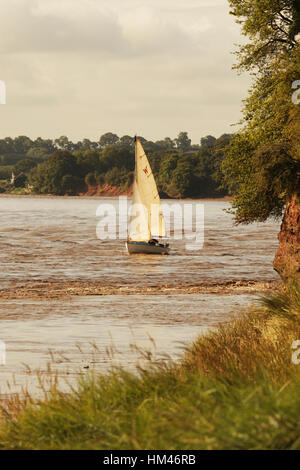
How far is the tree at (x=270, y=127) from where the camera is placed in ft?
90.7

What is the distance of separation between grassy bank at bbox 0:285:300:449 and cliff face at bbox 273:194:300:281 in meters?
18.4

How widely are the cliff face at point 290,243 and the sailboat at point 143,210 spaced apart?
24485mm

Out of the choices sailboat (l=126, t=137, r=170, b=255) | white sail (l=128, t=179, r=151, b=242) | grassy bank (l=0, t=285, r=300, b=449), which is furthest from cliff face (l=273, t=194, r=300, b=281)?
white sail (l=128, t=179, r=151, b=242)

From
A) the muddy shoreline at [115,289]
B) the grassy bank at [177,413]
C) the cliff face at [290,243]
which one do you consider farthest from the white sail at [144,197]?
the grassy bank at [177,413]

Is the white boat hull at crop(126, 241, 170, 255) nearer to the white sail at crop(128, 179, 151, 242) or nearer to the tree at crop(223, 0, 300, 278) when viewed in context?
the white sail at crop(128, 179, 151, 242)

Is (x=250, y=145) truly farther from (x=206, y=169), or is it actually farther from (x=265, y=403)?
(x=206, y=169)

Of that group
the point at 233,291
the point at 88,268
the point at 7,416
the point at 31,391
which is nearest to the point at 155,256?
the point at 88,268

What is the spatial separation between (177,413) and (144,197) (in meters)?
48.0

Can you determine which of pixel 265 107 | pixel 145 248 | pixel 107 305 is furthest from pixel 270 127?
pixel 145 248

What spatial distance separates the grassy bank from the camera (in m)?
7.06

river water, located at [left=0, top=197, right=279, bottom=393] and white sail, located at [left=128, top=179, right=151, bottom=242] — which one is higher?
white sail, located at [left=128, top=179, right=151, bottom=242]

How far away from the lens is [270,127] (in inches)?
1253

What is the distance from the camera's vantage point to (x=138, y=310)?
2678cm
